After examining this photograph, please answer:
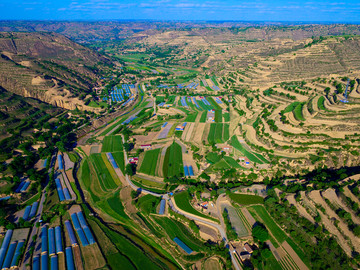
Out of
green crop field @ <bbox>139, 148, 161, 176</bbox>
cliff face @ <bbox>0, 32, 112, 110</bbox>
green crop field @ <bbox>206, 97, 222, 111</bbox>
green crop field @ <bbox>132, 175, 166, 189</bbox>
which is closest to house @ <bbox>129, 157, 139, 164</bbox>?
green crop field @ <bbox>139, 148, 161, 176</bbox>

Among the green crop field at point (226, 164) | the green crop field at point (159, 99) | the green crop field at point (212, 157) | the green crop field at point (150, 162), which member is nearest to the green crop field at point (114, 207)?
the green crop field at point (150, 162)

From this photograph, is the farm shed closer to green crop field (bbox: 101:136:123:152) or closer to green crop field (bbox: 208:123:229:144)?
green crop field (bbox: 101:136:123:152)

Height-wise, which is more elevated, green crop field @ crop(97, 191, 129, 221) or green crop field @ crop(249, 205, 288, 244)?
green crop field @ crop(249, 205, 288, 244)

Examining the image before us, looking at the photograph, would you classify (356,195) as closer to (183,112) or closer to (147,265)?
(147,265)

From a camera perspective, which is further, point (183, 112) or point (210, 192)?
point (183, 112)

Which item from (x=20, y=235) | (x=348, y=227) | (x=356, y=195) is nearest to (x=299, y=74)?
(x=356, y=195)

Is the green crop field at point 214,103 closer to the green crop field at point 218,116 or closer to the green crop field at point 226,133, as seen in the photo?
the green crop field at point 218,116
